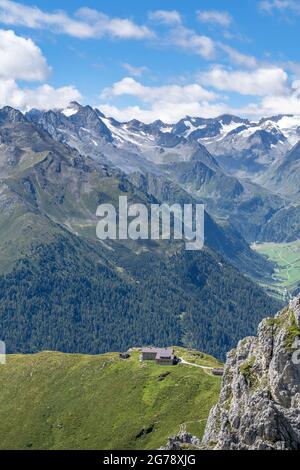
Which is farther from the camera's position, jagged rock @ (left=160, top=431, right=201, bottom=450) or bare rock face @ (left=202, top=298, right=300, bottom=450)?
jagged rock @ (left=160, top=431, right=201, bottom=450)

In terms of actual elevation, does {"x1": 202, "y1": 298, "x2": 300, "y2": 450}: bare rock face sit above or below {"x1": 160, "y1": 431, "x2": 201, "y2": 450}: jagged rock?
above

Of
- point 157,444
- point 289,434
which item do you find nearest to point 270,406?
point 289,434

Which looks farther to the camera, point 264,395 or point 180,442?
point 180,442

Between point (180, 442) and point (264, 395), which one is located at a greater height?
point (264, 395)

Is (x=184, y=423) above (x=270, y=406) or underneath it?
underneath

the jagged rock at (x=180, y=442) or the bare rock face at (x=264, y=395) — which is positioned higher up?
the bare rock face at (x=264, y=395)

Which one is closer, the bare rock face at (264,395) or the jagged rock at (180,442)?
the bare rock face at (264,395)
